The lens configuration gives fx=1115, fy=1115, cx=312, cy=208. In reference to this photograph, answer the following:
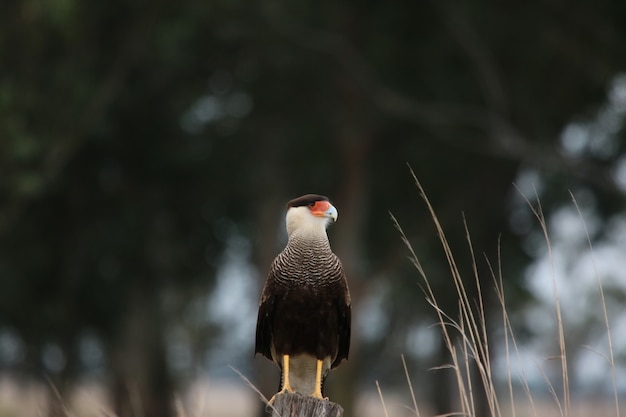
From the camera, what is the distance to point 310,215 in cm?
559

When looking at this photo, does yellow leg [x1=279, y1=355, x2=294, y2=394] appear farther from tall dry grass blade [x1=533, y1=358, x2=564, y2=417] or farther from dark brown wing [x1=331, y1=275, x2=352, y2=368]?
tall dry grass blade [x1=533, y1=358, x2=564, y2=417]

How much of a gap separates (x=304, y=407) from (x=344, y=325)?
123cm

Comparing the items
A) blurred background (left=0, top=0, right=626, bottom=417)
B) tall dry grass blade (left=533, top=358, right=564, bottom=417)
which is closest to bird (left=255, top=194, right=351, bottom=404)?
tall dry grass blade (left=533, top=358, right=564, bottom=417)

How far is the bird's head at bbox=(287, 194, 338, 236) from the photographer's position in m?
5.53

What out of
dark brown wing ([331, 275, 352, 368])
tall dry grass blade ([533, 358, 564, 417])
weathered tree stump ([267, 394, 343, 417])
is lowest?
weathered tree stump ([267, 394, 343, 417])

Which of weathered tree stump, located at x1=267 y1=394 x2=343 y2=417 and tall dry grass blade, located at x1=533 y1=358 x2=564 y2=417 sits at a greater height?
tall dry grass blade, located at x1=533 y1=358 x2=564 y2=417

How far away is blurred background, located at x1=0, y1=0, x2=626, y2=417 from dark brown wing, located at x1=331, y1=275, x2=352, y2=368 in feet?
31.9

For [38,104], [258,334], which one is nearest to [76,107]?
[38,104]

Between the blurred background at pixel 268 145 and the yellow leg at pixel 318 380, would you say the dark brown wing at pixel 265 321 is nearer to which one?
the yellow leg at pixel 318 380

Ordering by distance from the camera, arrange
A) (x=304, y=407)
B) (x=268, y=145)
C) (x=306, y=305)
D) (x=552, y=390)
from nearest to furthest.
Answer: (x=552, y=390) → (x=304, y=407) → (x=306, y=305) → (x=268, y=145)

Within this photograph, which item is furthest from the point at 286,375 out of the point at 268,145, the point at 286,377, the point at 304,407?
the point at 268,145

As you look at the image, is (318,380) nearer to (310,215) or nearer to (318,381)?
(318,381)

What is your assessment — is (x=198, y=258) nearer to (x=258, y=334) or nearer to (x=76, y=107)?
(x=76, y=107)

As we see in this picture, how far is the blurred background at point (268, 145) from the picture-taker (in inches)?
659
